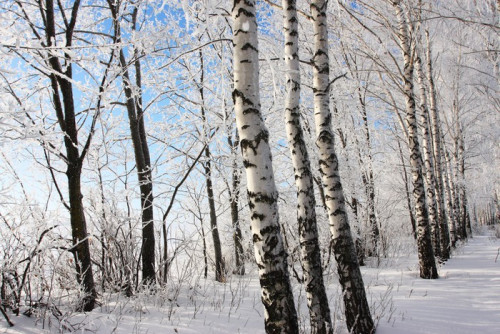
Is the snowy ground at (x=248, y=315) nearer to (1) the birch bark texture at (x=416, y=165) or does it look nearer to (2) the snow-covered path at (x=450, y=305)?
(2) the snow-covered path at (x=450, y=305)

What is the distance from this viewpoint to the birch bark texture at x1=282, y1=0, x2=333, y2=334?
3111mm

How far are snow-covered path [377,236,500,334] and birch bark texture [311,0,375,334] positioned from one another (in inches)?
15.0

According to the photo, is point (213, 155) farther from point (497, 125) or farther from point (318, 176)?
Answer: point (497, 125)

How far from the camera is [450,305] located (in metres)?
4.21

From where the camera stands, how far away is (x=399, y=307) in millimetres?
4145

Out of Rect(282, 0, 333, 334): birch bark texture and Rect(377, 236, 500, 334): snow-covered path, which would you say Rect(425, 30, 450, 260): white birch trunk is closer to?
Rect(377, 236, 500, 334): snow-covered path

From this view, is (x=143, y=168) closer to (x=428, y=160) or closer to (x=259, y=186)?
(x=259, y=186)

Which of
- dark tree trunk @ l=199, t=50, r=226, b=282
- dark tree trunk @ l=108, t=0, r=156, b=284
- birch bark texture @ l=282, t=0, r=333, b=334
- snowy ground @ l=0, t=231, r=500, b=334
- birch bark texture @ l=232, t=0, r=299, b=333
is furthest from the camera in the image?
dark tree trunk @ l=199, t=50, r=226, b=282

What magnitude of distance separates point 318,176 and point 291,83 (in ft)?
17.1

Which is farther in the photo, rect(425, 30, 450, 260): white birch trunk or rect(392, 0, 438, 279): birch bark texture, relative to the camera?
rect(425, 30, 450, 260): white birch trunk

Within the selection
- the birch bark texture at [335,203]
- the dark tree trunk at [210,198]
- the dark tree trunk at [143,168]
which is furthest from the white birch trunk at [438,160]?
the dark tree trunk at [143,168]

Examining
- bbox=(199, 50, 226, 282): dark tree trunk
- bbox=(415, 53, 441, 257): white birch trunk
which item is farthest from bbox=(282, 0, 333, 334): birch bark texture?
bbox=(415, 53, 441, 257): white birch trunk

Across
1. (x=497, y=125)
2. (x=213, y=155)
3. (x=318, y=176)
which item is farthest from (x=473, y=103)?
(x=213, y=155)

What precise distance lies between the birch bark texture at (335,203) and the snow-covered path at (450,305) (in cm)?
38
